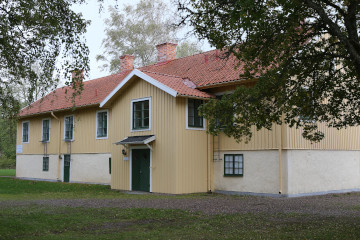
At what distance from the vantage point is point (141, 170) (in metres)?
19.5

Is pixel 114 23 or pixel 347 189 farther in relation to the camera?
pixel 114 23

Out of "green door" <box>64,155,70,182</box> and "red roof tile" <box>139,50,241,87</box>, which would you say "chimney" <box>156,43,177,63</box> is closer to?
"red roof tile" <box>139,50,241,87</box>

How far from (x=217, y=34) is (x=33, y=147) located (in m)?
22.7

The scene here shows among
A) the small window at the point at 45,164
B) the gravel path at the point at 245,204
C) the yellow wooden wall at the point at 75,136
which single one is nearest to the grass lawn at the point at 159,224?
the gravel path at the point at 245,204

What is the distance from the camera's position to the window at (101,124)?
23797 millimetres

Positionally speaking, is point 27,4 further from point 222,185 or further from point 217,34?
point 222,185

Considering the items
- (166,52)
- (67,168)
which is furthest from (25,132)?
(166,52)

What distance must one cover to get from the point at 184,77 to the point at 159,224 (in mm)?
11112

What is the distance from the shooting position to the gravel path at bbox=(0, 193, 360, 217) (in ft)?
41.9

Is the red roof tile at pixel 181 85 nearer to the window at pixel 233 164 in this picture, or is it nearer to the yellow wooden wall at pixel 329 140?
the window at pixel 233 164

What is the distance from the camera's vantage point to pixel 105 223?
408 inches

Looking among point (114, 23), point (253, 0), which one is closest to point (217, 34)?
point (253, 0)

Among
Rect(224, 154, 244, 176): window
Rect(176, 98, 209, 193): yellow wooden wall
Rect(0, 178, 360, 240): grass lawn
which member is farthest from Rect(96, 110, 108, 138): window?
Rect(0, 178, 360, 240): grass lawn

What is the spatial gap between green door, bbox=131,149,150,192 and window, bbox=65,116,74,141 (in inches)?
302
